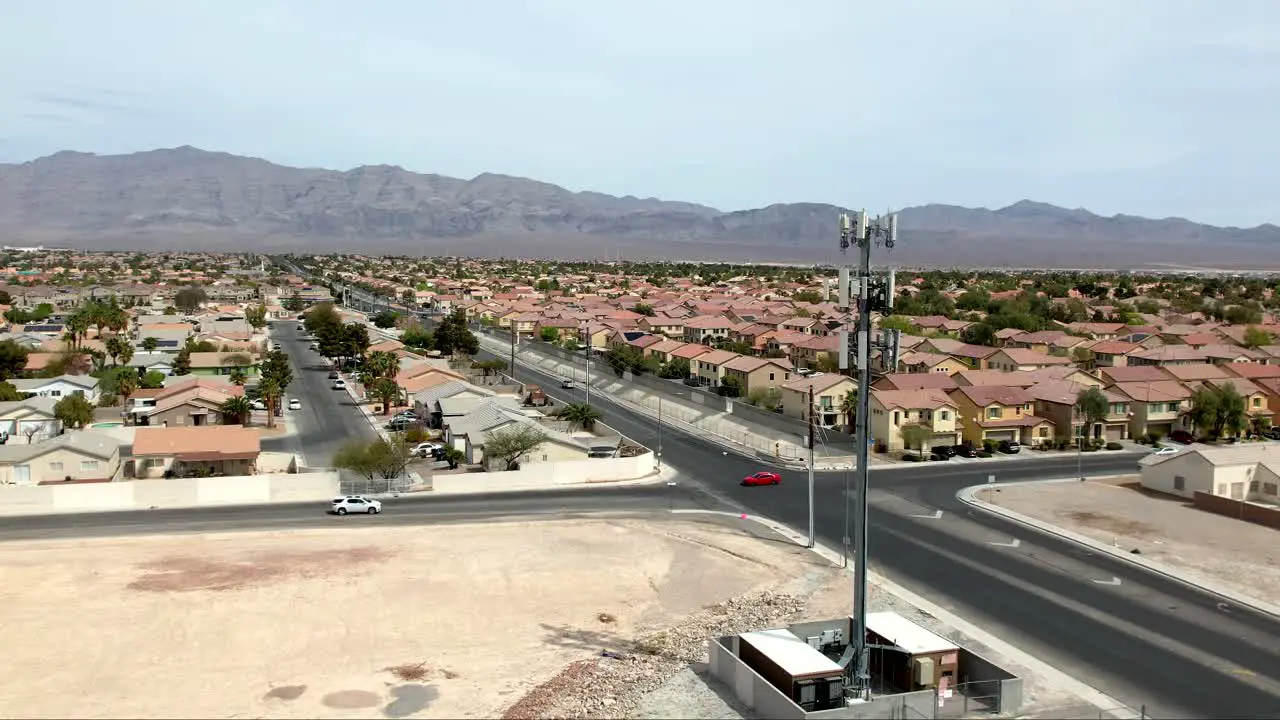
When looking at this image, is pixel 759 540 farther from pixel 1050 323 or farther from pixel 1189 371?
pixel 1050 323

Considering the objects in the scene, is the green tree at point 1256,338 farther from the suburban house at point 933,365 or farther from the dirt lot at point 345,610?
the dirt lot at point 345,610

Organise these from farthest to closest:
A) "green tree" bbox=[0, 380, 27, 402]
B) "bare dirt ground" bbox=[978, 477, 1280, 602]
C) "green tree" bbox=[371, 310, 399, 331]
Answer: "green tree" bbox=[371, 310, 399, 331] < "green tree" bbox=[0, 380, 27, 402] < "bare dirt ground" bbox=[978, 477, 1280, 602]

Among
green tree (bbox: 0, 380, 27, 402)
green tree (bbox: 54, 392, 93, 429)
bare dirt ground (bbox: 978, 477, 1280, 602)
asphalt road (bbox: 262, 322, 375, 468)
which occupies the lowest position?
bare dirt ground (bbox: 978, 477, 1280, 602)

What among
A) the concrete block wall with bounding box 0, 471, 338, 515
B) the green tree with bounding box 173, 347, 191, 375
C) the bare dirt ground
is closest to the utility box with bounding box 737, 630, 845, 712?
the bare dirt ground

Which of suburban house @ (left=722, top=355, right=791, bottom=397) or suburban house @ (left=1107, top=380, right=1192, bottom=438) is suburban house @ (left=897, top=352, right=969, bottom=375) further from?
suburban house @ (left=1107, top=380, right=1192, bottom=438)

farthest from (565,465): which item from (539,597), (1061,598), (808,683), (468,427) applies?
(808,683)

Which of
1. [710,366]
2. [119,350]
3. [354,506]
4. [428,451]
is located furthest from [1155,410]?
[119,350]

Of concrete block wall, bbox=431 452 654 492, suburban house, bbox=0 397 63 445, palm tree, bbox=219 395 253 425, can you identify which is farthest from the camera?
palm tree, bbox=219 395 253 425
